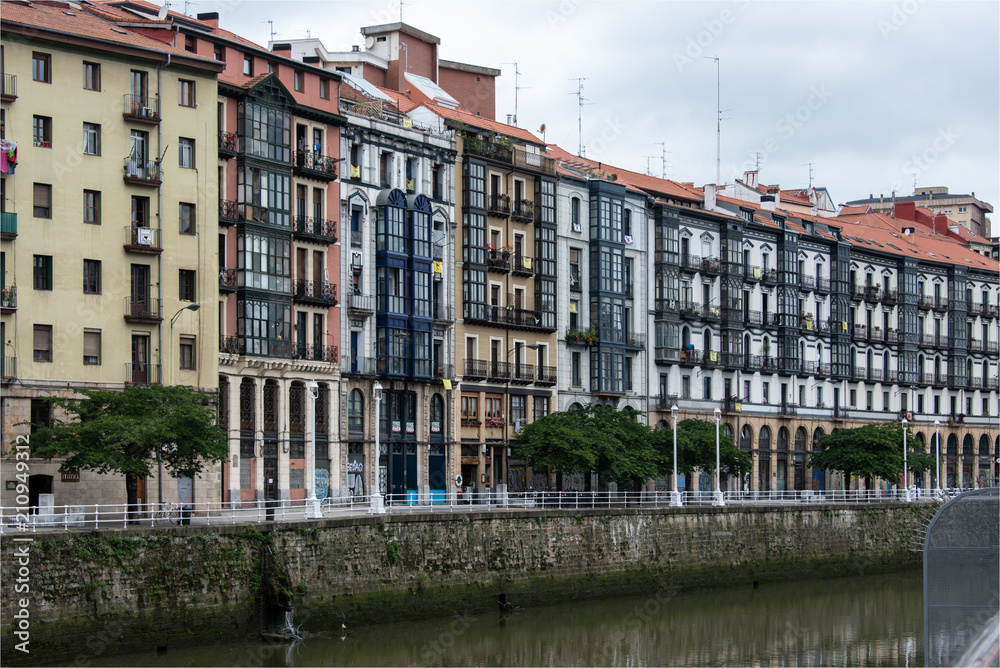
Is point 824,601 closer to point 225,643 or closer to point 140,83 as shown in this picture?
point 225,643

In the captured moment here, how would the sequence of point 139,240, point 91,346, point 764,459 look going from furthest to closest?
point 764,459 < point 139,240 < point 91,346

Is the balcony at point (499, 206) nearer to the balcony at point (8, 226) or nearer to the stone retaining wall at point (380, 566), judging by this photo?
the stone retaining wall at point (380, 566)

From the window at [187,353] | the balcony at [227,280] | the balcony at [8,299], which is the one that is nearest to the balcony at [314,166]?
the balcony at [227,280]

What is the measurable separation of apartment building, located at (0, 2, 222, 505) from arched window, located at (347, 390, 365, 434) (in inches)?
558

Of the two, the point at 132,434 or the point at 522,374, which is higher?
the point at 522,374

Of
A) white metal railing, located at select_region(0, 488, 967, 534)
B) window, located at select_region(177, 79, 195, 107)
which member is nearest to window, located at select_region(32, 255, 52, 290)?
white metal railing, located at select_region(0, 488, 967, 534)

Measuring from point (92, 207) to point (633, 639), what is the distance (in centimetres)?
2759

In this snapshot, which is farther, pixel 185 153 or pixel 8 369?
pixel 185 153

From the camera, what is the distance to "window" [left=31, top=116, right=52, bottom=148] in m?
62.2

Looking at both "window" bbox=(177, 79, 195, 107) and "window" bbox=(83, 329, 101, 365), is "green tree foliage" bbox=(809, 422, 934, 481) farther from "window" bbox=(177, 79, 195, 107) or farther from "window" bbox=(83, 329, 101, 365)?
"window" bbox=(83, 329, 101, 365)

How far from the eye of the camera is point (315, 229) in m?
78.7

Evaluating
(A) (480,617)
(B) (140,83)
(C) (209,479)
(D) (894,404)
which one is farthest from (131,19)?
(D) (894,404)

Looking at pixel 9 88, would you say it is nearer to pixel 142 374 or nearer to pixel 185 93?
pixel 185 93

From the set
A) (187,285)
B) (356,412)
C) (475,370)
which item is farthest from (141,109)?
(475,370)
